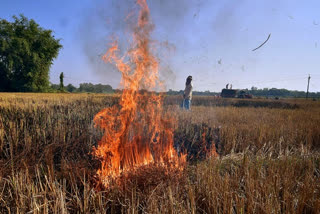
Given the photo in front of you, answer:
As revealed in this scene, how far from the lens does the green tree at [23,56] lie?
125 feet

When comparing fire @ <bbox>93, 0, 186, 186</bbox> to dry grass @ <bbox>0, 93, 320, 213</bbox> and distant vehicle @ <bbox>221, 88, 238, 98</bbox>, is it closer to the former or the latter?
dry grass @ <bbox>0, 93, 320, 213</bbox>

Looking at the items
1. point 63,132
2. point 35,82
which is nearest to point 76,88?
point 35,82

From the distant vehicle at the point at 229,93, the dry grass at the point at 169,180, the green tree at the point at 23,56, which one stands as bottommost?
the dry grass at the point at 169,180

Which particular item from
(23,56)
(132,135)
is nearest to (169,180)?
(132,135)

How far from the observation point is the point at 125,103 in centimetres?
399

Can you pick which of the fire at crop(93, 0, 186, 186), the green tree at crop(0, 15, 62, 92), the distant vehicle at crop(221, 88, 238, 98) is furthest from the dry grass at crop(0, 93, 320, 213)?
the distant vehicle at crop(221, 88, 238, 98)

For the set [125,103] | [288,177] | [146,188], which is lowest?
[146,188]

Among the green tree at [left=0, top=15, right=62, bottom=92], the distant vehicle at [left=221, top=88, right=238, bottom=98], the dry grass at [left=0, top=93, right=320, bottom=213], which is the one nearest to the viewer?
the dry grass at [left=0, top=93, right=320, bottom=213]

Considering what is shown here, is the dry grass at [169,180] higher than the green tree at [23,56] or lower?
lower

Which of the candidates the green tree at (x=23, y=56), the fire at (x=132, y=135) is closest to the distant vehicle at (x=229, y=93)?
the green tree at (x=23, y=56)

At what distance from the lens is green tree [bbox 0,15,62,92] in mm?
38062

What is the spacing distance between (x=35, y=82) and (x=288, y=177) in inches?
1845

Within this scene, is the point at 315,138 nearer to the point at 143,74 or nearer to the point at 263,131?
the point at 263,131

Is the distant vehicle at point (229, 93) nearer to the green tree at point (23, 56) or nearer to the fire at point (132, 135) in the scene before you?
the green tree at point (23, 56)
